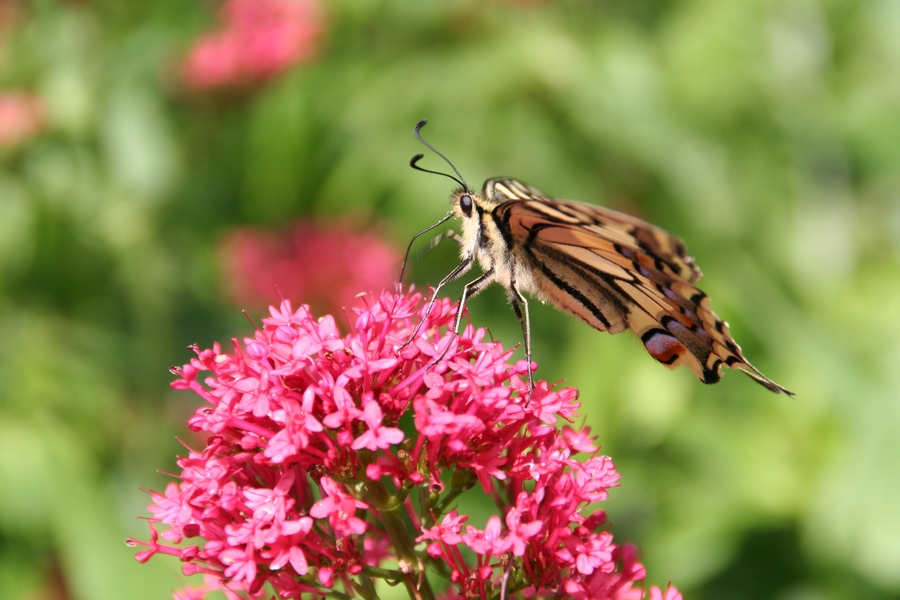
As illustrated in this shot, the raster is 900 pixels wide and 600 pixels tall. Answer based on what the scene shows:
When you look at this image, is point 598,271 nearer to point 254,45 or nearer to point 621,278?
point 621,278

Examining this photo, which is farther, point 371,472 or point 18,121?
point 18,121

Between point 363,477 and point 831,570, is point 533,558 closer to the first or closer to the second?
point 363,477

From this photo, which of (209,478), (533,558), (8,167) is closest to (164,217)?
(8,167)

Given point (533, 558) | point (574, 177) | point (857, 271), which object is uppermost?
point (574, 177)

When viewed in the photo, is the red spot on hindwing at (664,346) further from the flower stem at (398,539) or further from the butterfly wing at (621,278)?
the flower stem at (398,539)

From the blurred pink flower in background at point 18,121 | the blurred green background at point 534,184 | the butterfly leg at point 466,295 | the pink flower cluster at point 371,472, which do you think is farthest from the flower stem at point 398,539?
the blurred pink flower in background at point 18,121

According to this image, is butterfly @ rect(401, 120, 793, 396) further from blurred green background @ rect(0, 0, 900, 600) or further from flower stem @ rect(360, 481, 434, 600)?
blurred green background @ rect(0, 0, 900, 600)

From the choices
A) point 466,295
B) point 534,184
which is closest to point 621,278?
point 466,295
